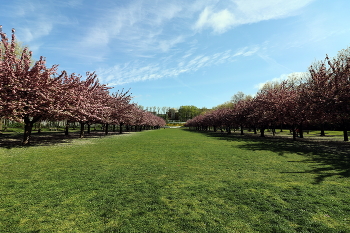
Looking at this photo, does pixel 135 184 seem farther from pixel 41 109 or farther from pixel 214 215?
pixel 41 109

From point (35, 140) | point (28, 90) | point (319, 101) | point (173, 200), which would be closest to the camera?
point (173, 200)

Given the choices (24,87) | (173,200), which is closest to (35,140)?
(24,87)

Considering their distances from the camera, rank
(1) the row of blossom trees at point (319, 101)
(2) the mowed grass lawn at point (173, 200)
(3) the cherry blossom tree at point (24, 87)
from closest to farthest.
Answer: (2) the mowed grass lawn at point (173, 200) → (3) the cherry blossom tree at point (24, 87) → (1) the row of blossom trees at point (319, 101)

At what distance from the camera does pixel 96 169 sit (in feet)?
31.1

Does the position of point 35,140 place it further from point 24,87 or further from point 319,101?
point 319,101

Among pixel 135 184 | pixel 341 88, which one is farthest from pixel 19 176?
pixel 341 88

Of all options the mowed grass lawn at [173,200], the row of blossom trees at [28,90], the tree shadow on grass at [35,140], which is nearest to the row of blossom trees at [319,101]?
the mowed grass lawn at [173,200]

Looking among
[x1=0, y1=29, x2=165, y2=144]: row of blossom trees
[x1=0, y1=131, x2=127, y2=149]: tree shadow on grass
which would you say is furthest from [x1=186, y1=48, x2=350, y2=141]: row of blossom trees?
[x1=0, y1=131, x2=127, y2=149]: tree shadow on grass

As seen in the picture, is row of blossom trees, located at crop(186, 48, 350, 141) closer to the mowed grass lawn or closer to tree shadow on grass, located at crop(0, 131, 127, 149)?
the mowed grass lawn

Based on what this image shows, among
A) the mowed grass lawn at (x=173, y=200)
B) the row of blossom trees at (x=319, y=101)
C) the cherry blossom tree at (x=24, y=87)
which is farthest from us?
the row of blossom trees at (x=319, y=101)

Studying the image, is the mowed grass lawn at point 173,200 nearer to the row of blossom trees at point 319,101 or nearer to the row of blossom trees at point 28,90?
the row of blossom trees at point 28,90

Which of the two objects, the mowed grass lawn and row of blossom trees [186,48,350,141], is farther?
row of blossom trees [186,48,350,141]

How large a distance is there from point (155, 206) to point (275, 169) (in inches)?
283

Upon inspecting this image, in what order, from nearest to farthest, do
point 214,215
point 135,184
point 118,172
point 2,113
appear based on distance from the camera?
point 214,215 → point 135,184 → point 118,172 → point 2,113
